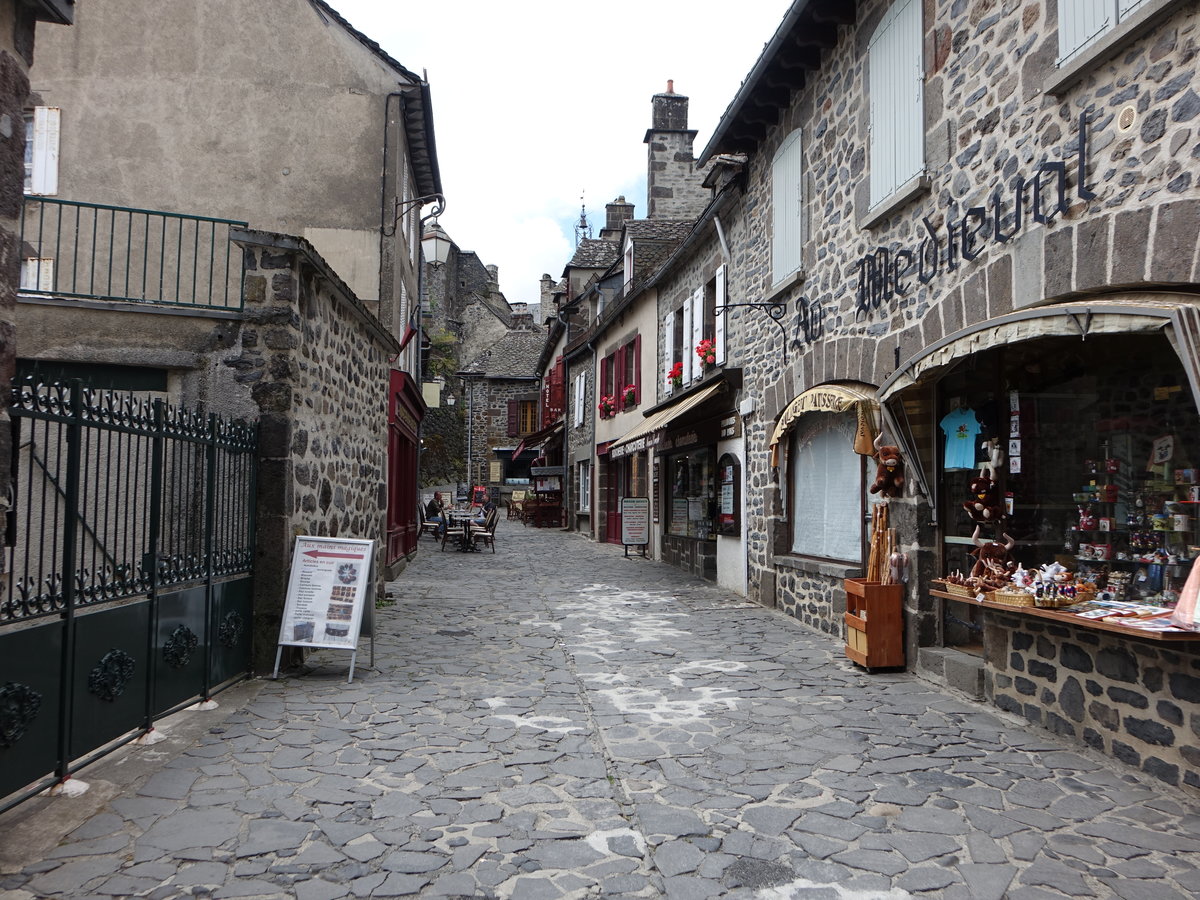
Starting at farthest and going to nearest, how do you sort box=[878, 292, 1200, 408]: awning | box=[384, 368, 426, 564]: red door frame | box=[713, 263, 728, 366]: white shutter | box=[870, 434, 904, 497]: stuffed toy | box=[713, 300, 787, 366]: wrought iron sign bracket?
box=[384, 368, 426, 564]: red door frame, box=[713, 263, 728, 366]: white shutter, box=[713, 300, 787, 366]: wrought iron sign bracket, box=[870, 434, 904, 497]: stuffed toy, box=[878, 292, 1200, 408]: awning

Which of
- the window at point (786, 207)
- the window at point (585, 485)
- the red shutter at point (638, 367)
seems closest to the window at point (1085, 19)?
the window at point (786, 207)

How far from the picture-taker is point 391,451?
42.4 ft

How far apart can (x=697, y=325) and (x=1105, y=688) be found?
9.31m

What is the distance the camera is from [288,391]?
6074mm

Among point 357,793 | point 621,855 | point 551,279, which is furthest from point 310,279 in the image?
point 551,279

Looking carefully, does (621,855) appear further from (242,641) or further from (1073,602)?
(242,641)

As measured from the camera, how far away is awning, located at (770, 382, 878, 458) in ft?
22.2

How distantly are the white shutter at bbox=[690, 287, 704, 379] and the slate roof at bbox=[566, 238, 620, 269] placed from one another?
1301 centimetres

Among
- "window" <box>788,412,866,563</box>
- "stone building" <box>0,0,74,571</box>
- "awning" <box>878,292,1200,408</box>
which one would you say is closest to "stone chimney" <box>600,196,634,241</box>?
"window" <box>788,412,866,563</box>

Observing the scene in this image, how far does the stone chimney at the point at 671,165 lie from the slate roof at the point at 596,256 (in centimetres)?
633

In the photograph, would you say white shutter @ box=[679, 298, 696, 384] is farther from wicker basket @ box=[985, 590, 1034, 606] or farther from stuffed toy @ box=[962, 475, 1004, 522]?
wicker basket @ box=[985, 590, 1034, 606]

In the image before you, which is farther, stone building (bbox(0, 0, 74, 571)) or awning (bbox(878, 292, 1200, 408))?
awning (bbox(878, 292, 1200, 408))

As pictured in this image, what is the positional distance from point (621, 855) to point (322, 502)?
4.69 metres

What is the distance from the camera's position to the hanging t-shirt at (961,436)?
19.5 feet
